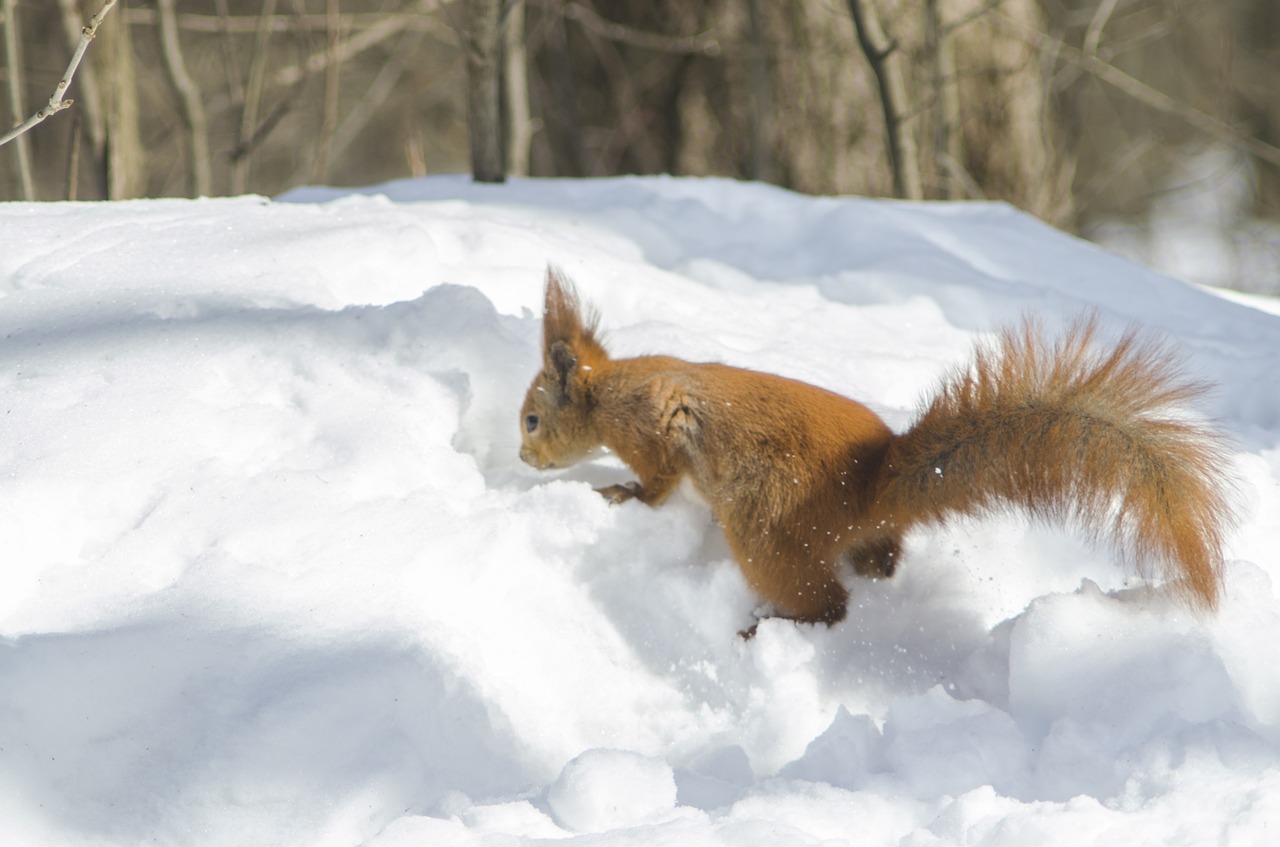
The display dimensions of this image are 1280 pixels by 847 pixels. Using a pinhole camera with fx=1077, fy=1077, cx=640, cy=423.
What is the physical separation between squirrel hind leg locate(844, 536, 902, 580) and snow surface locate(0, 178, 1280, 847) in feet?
0.10

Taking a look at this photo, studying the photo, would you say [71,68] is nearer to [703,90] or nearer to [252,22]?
[703,90]

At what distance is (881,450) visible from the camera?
2.01m

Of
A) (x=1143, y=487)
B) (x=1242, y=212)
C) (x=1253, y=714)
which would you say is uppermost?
(x=1143, y=487)

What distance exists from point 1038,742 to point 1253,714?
0.31m

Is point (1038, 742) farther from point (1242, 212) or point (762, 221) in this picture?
point (1242, 212)

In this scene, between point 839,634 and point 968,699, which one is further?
point 839,634

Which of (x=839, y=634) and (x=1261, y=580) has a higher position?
(x=1261, y=580)

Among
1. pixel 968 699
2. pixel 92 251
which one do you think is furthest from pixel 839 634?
pixel 92 251

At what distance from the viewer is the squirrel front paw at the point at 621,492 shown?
2209 mm

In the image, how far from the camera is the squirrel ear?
93.7 inches

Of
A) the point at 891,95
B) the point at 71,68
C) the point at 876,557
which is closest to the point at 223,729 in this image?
the point at 71,68

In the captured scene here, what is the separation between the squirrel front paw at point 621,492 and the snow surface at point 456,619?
0.08 meters

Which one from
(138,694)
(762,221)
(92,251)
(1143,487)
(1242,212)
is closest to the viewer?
(138,694)

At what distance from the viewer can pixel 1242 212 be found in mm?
11430
